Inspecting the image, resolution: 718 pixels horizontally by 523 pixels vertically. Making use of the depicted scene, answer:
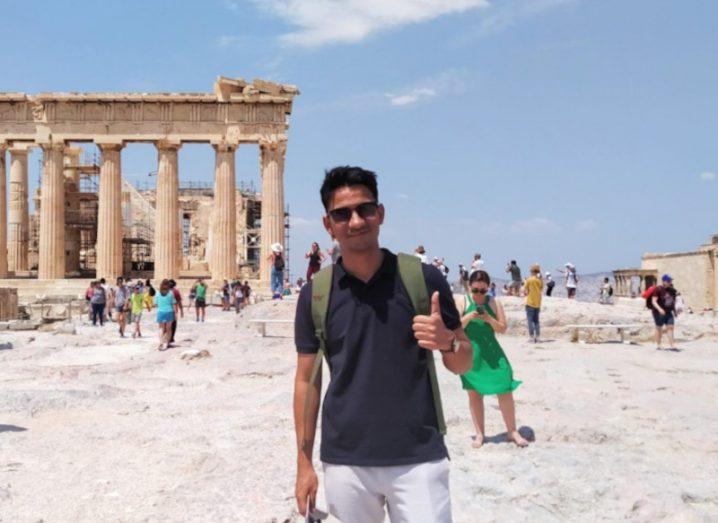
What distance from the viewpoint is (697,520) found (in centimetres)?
428

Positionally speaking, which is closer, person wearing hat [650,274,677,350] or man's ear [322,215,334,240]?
man's ear [322,215,334,240]

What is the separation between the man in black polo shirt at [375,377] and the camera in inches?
97.7

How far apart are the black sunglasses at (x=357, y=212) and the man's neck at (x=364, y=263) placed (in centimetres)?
13

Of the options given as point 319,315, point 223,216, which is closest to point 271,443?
point 319,315

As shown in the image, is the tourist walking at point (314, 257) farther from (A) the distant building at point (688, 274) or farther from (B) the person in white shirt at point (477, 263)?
(A) the distant building at point (688, 274)

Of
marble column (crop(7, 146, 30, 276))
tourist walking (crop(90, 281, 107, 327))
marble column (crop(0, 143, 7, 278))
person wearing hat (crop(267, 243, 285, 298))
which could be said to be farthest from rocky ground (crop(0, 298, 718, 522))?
marble column (crop(7, 146, 30, 276))

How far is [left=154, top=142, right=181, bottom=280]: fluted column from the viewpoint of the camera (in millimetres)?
31906

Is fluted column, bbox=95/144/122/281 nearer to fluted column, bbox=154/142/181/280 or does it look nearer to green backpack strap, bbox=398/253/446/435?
fluted column, bbox=154/142/181/280

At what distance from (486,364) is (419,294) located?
340 cm

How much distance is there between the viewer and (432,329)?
244cm

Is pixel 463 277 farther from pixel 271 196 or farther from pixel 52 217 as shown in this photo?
pixel 52 217

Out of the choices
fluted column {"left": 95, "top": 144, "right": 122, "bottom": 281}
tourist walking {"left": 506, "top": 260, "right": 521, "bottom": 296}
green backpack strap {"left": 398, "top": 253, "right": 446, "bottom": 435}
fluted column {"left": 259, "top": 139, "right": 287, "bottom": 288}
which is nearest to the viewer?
green backpack strap {"left": 398, "top": 253, "right": 446, "bottom": 435}

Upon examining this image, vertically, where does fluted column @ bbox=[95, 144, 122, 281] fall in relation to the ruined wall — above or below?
above

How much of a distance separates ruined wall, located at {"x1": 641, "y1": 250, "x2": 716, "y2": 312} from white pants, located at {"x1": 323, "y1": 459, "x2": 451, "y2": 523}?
99.4 feet
